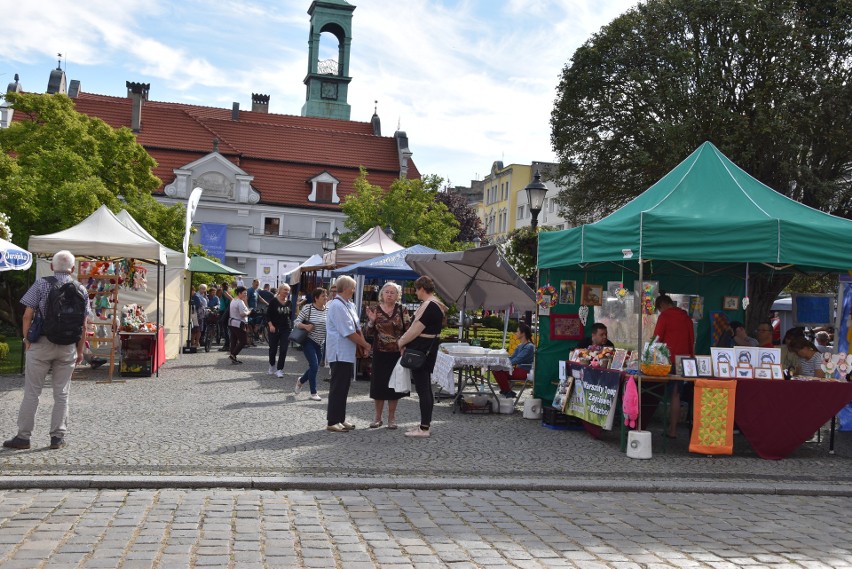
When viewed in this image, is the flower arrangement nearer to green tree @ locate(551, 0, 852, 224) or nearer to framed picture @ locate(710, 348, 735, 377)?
framed picture @ locate(710, 348, 735, 377)

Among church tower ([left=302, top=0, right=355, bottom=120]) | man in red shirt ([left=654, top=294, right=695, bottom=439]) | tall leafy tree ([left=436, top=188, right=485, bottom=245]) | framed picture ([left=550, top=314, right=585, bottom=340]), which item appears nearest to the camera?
man in red shirt ([left=654, top=294, right=695, bottom=439])

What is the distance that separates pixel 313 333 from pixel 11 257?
488 centimetres

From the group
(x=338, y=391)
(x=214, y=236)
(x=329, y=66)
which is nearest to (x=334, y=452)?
(x=338, y=391)

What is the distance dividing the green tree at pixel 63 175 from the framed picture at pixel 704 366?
17792 mm

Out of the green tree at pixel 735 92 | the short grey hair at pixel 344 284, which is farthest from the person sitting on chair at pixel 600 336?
the green tree at pixel 735 92

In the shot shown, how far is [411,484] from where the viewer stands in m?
8.23

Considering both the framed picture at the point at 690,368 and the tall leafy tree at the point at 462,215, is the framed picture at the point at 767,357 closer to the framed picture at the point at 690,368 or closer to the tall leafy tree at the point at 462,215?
the framed picture at the point at 690,368

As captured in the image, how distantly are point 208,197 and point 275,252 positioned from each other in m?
5.52

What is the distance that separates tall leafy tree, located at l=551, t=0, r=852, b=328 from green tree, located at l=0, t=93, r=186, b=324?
15243 millimetres

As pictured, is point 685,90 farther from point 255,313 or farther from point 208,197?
point 208,197

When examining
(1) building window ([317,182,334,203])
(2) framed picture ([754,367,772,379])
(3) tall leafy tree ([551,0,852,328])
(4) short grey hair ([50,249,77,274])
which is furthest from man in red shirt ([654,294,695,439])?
(1) building window ([317,182,334,203])

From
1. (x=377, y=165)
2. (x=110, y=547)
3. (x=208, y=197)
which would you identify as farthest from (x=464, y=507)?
(x=377, y=165)

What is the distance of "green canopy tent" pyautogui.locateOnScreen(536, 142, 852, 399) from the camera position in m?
10.6

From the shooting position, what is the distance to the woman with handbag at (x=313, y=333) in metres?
14.9
